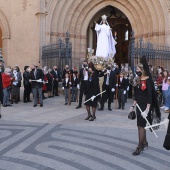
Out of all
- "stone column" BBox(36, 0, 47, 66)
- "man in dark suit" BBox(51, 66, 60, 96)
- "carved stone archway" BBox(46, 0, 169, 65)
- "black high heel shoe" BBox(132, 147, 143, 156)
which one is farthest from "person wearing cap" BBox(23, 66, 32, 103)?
"black high heel shoe" BBox(132, 147, 143, 156)

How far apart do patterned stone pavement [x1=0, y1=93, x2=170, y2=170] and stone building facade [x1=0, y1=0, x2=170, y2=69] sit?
10.0 metres

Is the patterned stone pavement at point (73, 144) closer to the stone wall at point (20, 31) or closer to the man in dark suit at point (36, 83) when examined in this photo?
the man in dark suit at point (36, 83)

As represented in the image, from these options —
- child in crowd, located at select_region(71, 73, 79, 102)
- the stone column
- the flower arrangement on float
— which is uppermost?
the stone column

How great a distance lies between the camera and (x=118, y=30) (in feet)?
82.9

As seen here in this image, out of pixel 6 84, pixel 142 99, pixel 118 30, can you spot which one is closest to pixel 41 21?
pixel 6 84

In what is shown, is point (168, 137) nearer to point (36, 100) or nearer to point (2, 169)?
point (2, 169)

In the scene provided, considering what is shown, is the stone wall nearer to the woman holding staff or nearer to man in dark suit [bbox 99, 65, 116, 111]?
man in dark suit [bbox 99, 65, 116, 111]

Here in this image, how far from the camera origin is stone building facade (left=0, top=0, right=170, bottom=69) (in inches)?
715

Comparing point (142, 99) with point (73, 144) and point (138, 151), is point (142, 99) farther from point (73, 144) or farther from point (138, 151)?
point (73, 144)

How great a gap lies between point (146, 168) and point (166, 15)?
15.1 meters

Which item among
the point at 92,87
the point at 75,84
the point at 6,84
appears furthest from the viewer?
the point at 75,84

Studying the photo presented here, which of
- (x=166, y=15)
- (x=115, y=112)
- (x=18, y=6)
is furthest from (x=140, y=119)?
(x=18, y=6)

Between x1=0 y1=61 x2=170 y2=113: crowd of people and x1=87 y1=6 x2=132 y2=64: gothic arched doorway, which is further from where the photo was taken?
x1=87 y1=6 x2=132 y2=64: gothic arched doorway

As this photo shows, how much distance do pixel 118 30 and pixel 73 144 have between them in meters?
20.5
